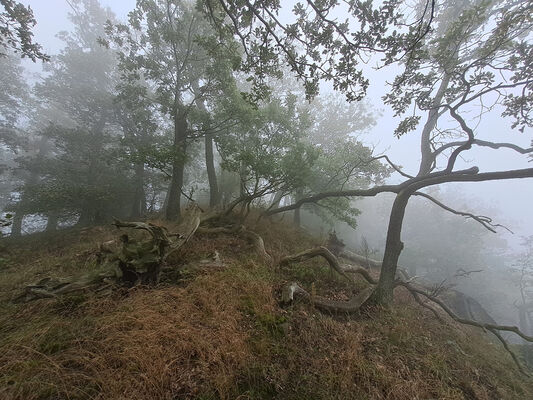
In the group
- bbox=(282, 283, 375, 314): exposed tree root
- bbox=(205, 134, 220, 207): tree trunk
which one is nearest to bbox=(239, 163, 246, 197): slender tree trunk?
bbox=(205, 134, 220, 207): tree trunk

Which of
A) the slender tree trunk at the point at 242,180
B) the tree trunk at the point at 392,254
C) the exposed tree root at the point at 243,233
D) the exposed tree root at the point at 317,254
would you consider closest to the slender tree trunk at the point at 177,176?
the slender tree trunk at the point at 242,180

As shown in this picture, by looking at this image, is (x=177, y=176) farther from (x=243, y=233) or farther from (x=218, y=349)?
(x=218, y=349)

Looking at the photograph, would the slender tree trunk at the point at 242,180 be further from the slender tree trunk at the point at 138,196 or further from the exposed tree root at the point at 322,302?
the slender tree trunk at the point at 138,196

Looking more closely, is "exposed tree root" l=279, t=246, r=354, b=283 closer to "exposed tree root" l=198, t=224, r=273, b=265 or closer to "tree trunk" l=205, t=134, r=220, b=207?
"exposed tree root" l=198, t=224, r=273, b=265

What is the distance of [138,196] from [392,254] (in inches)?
506

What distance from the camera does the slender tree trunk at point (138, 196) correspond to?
12.7 metres

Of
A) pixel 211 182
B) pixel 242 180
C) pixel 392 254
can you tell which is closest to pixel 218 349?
pixel 392 254

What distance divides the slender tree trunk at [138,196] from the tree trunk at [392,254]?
11978mm

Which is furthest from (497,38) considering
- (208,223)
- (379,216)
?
(379,216)

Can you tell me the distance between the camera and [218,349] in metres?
2.90

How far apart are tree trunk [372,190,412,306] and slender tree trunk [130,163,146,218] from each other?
1198 centimetres

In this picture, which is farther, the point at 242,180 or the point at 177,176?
the point at 177,176

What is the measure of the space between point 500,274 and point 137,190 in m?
39.5

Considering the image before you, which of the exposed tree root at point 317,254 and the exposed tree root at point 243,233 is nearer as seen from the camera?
the exposed tree root at point 317,254
